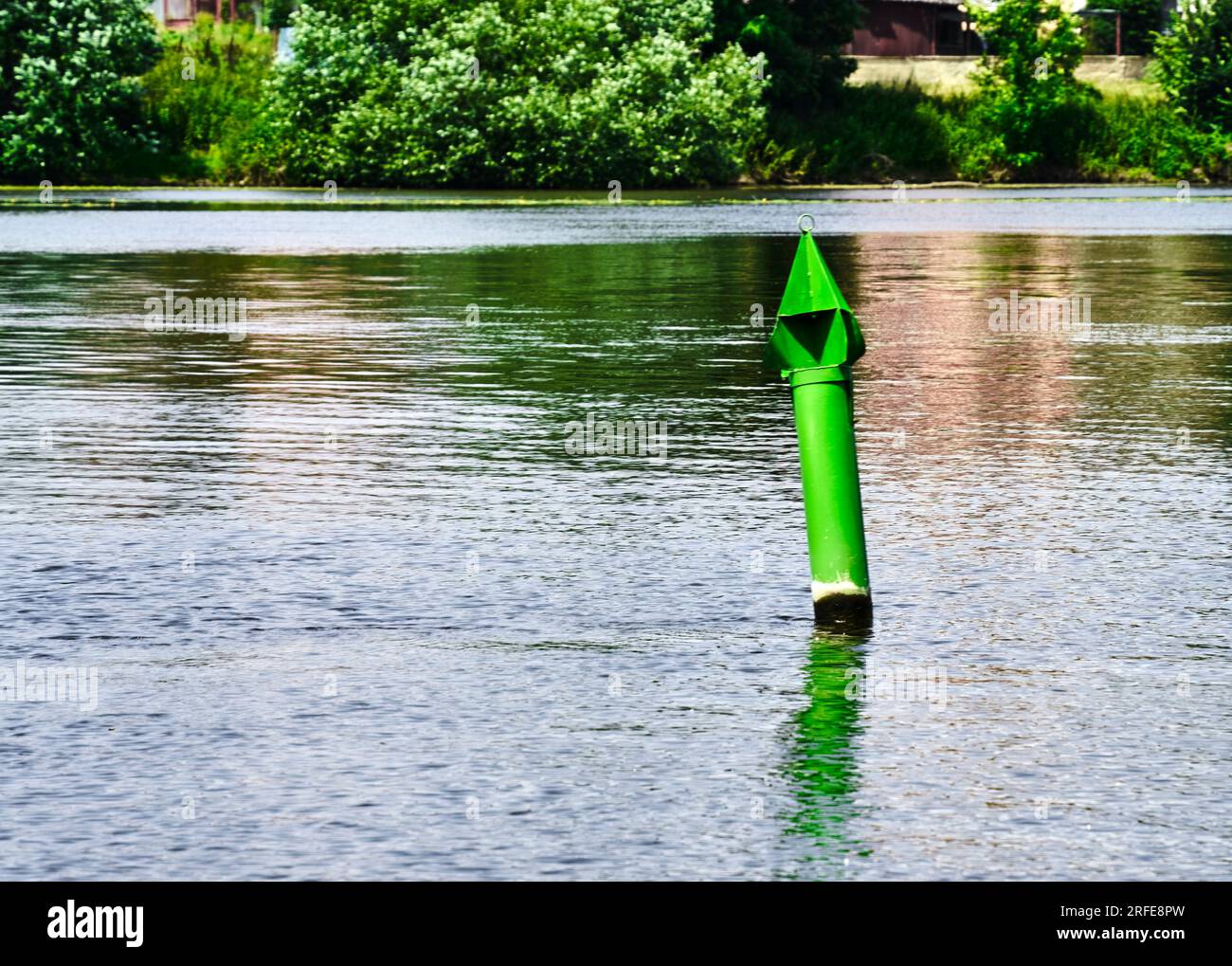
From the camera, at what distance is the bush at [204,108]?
7169 cm

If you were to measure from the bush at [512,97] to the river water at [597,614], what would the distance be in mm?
45892

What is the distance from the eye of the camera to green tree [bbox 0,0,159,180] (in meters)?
67.5

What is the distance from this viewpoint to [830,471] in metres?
8.17

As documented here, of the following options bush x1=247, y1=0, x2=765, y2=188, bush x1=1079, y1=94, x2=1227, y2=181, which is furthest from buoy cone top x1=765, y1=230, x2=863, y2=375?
bush x1=1079, y1=94, x2=1227, y2=181

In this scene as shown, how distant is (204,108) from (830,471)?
6629 centimetres

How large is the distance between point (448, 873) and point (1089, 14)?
307 feet

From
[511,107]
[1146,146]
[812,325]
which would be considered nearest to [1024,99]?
[1146,146]

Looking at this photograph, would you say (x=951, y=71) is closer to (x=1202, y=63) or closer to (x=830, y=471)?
(x=1202, y=63)

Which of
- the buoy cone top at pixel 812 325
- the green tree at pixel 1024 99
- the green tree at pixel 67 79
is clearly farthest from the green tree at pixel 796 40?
the buoy cone top at pixel 812 325

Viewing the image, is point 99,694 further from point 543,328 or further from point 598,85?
point 598,85

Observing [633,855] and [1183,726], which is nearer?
[633,855]

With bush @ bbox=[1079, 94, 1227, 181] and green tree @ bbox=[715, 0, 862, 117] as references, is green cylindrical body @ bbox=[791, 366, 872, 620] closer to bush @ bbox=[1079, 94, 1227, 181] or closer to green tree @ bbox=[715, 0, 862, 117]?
green tree @ bbox=[715, 0, 862, 117]

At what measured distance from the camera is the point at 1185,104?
76.1 m

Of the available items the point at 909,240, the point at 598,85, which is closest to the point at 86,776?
the point at 909,240
